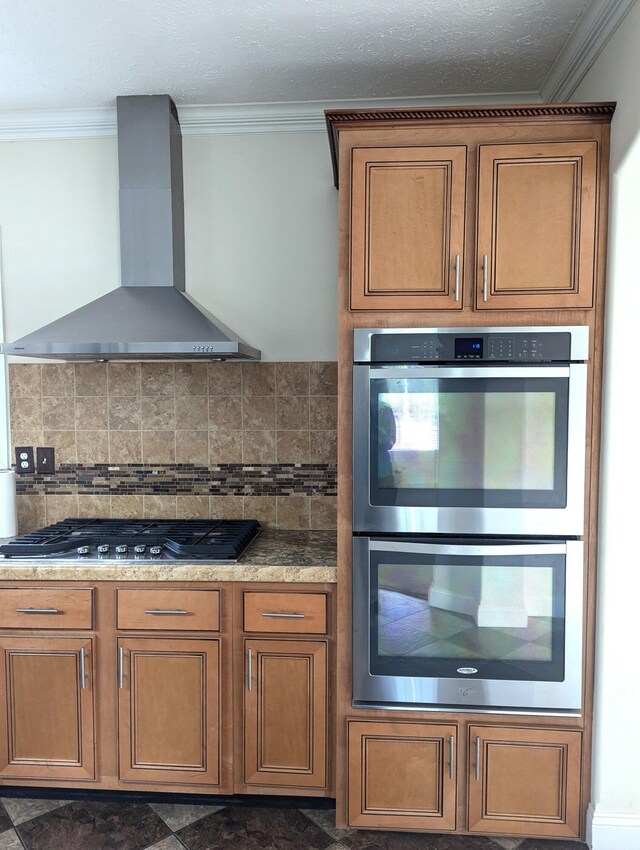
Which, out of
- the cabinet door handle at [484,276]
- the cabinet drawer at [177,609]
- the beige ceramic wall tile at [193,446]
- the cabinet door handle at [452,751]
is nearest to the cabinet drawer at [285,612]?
the cabinet drawer at [177,609]

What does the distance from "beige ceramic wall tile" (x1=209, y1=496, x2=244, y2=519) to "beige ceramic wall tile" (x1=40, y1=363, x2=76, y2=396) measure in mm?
812

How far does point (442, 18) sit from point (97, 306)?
1580 mm

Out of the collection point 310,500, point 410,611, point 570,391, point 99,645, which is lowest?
point 99,645

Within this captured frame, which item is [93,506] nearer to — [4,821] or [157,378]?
[157,378]

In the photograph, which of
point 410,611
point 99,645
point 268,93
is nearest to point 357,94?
point 268,93

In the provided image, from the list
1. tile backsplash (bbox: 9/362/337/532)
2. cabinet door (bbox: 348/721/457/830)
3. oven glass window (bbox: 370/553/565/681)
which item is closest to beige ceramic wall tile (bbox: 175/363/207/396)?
tile backsplash (bbox: 9/362/337/532)

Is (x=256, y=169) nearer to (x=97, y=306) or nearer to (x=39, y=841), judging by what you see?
(x=97, y=306)

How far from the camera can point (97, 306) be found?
2.39 meters

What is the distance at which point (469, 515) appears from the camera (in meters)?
1.99

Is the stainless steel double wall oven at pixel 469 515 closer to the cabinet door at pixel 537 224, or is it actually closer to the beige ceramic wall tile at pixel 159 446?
the cabinet door at pixel 537 224

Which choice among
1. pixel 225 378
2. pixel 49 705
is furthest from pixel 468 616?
pixel 49 705

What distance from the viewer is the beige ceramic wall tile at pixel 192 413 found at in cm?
273

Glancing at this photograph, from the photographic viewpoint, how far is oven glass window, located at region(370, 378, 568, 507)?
1.95 meters

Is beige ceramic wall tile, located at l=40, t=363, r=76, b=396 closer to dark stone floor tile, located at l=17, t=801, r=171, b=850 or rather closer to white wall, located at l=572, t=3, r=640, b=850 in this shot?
dark stone floor tile, located at l=17, t=801, r=171, b=850
